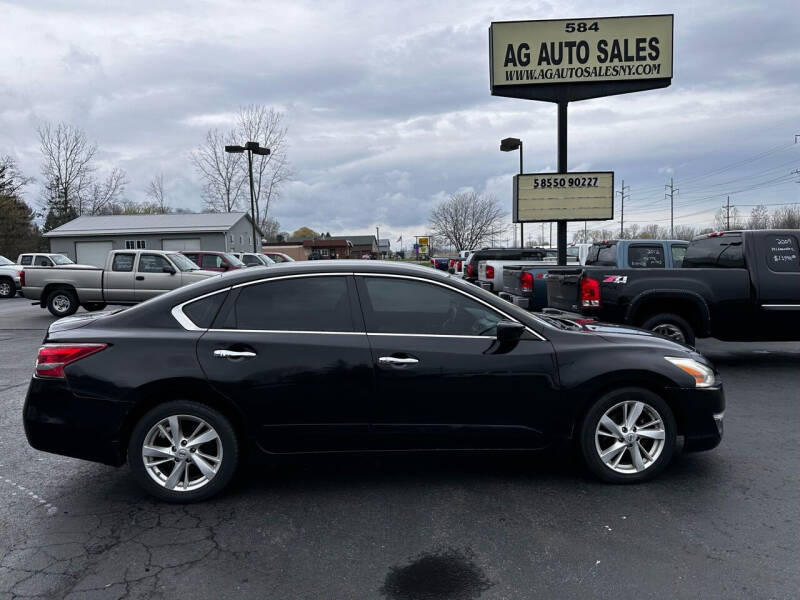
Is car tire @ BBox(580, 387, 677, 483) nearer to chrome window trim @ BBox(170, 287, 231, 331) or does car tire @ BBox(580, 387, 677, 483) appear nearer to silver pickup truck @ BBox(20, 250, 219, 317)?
chrome window trim @ BBox(170, 287, 231, 331)

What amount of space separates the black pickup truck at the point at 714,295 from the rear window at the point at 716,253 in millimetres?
66

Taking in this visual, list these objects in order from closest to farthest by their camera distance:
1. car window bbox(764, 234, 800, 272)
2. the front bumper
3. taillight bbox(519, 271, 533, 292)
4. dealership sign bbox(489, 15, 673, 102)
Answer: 1. the front bumper
2. car window bbox(764, 234, 800, 272)
3. taillight bbox(519, 271, 533, 292)
4. dealership sign bbox(489, 15, 673, 102)

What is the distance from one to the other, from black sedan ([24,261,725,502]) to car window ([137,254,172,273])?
38.7 ft

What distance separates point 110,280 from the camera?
15305 mm

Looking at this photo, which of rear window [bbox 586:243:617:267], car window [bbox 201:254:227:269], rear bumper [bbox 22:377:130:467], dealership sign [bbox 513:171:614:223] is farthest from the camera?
car window [bbox 201:254:227:269]

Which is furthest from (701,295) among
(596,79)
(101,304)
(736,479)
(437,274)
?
(101,304)

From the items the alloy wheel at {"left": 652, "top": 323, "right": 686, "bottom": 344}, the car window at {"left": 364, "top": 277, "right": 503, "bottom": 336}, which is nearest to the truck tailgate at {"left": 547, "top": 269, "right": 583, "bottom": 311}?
the alloy wheel at {"left": 652, "top": 323, "right": 686, "bottom": 344}

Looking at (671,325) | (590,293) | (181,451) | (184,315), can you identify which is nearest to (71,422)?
(181,451)

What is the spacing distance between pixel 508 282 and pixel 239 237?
34622 millimetres

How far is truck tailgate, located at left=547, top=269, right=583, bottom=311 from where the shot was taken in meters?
8.23

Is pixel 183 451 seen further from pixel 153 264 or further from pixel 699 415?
pixel 153 264

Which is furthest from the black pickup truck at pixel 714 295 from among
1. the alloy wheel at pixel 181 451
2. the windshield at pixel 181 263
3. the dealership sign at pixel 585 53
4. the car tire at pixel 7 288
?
the car tire at pixel 7 288

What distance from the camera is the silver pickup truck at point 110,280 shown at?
49.9ft

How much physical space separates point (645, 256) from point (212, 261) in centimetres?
1420
